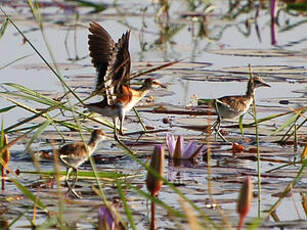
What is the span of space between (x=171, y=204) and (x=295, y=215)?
0.74m

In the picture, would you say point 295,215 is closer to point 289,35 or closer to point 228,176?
point 228,176

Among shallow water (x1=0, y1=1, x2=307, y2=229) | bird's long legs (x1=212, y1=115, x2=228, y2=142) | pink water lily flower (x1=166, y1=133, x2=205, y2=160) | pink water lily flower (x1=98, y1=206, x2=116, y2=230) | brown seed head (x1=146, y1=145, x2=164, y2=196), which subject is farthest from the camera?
bird's long legs (x1=212, y1=115, x2=228, y2=142)

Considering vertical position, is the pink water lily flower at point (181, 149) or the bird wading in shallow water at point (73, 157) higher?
the pink water lily flower at point (181, 149)

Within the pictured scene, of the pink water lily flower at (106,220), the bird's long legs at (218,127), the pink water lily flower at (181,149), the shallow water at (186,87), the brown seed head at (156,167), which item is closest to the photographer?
the brown seed head at (156,167)

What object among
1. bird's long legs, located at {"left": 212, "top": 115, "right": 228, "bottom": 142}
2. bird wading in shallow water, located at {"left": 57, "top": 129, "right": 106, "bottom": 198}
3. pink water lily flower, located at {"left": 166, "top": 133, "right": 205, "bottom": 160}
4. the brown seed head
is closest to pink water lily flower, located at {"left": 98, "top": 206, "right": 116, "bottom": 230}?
the brown seed head

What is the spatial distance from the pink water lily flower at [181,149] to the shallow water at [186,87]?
0.10 m

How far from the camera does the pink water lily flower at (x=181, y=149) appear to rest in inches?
281

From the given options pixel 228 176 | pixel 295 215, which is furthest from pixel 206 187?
pixel 295 215

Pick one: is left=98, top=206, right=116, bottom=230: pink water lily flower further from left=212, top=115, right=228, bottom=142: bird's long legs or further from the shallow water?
left=212, top=115, right=228, bottom=142: bird's long legs

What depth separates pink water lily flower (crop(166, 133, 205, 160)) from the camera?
23.4 ft

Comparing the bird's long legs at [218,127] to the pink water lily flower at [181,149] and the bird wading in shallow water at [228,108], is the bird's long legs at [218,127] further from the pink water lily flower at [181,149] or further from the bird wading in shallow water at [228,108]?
the pink water lily flower at [181,149]

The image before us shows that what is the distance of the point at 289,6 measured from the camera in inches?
635

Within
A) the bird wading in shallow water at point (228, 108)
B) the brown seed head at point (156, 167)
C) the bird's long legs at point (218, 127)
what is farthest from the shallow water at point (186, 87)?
the brown seed head at point (156, 167)

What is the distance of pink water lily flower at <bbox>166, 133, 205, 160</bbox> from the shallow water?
98mm
